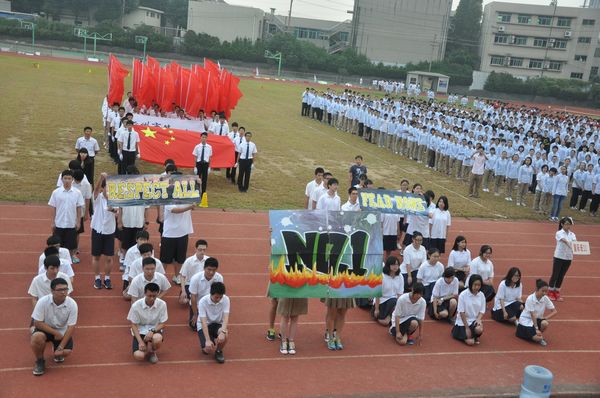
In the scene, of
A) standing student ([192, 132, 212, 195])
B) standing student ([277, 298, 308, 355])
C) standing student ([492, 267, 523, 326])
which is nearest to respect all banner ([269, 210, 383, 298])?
standing student ([277, 298, 308, 355])

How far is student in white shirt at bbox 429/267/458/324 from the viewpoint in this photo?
9.17 meters

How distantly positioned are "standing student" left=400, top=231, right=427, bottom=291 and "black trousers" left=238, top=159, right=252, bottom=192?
699 cm

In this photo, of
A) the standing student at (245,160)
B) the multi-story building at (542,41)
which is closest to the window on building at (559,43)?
the multi-story building at (542,41)

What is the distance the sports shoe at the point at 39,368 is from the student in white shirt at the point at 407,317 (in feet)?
14.7

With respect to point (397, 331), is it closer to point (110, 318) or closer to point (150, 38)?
point (110, 318)

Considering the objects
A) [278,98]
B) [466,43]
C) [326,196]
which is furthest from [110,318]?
[466,43]

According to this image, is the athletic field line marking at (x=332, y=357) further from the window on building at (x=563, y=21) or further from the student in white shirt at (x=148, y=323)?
the window on building at (x=563, y=21)

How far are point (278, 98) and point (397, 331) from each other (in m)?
35.6

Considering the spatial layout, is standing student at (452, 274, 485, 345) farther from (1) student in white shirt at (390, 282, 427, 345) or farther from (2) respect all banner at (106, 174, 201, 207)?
(2) respect all banner at (106, 174, 201, 207)

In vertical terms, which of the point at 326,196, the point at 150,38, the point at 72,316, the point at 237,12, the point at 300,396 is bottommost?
the point at 300,396

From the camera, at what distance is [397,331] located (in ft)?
27.2

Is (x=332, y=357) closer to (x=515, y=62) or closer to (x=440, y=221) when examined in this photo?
(x=440, y=221)

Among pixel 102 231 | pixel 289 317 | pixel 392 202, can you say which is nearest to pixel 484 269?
pixel 392 202

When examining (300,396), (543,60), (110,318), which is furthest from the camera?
(543,60)
